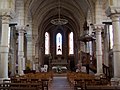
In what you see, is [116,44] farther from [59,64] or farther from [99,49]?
[59,64]

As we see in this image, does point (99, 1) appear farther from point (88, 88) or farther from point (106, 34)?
point (88, 88)

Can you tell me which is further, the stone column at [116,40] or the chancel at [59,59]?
the stone column at [116,40]

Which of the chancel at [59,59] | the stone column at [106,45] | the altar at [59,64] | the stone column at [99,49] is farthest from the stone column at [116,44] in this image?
the altar at [59,64]

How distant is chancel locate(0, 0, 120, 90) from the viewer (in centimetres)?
1428

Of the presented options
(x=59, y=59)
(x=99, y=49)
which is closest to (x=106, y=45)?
(x=99, y=49)

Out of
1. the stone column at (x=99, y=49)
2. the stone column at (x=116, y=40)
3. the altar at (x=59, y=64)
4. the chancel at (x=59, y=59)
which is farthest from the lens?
the altar at (x=59, y=64)

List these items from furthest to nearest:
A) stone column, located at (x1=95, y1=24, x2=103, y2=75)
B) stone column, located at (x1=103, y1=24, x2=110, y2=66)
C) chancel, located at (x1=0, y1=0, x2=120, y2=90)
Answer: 1. stone column, located at (x1=103, y1=24, x2=110, y2=66)
2. stone column, located at (x1=95, y1=24, x2=103, y2=75)
3. chancel, located at (x1=0, y1=0, x2=120, y2=90)

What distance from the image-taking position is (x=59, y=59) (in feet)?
164

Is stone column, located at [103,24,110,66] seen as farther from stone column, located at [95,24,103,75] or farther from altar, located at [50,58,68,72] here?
altar, located at [50,58,68,72]

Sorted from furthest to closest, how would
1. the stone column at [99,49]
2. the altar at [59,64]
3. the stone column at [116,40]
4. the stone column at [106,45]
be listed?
1. the altar at [59,64]
2. the stone column at [106,45]
3. the stone column at [99,49]
4. the stone column at [116,40]

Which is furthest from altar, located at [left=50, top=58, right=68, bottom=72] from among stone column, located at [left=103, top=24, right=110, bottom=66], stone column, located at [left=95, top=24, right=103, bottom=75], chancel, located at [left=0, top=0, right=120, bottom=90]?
stone column, located at [left=95, top=24, right=103, bottom=75]

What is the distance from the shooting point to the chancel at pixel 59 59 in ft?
46.8

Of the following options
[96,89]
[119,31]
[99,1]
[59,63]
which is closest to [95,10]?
[99,1]

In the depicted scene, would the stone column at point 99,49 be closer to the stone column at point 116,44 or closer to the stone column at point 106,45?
the stone column at point 106,45
